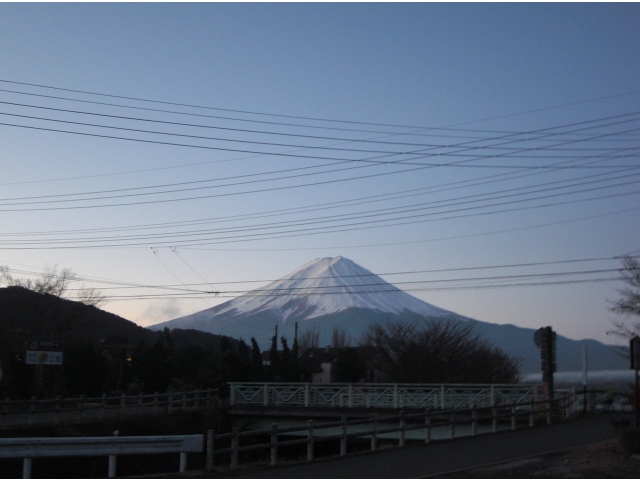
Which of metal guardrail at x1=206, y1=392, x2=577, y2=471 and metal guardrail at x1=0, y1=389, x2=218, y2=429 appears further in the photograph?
metal guardrail at x1=0, y1=389, x2=218, y2=429

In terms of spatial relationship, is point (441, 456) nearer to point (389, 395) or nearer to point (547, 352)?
point (547, 352)

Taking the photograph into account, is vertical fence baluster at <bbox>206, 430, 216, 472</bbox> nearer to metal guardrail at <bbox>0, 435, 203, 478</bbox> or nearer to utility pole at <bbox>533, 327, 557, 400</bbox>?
metal guardrail at <bbox>0, 435, 203, 478</bbox>

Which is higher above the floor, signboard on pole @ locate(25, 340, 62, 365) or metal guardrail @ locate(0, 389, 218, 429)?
signboard on pole @ locate(25, 340, 62, 365)

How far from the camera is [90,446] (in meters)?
14.3

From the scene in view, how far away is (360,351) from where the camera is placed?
72688 millimetres

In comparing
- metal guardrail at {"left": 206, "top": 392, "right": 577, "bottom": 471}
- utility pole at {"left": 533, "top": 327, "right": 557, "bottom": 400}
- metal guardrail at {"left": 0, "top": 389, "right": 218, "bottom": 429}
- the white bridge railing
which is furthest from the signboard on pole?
utility pole at {"left": 533, "top": 327, "right": 557, "bottom": 400}

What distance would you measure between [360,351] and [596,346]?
49674 millimetres

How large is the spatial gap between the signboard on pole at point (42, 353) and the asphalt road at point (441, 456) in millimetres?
30351

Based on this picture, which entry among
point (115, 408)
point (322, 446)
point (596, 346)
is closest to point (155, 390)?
point (115, 408)

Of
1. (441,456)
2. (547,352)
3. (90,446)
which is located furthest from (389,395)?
(90,446)

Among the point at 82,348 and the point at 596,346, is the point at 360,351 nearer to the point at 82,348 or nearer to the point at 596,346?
the point at 82,348

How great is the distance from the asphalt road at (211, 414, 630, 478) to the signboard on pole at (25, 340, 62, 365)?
30.4 m

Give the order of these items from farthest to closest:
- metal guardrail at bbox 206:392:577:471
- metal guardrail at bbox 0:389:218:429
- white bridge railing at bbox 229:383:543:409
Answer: metal guardrail at bbox 0:389:218:429 → white bridge railing at bbox 229:383:543:409 → metal guardrail at bbox 206:392:577:471

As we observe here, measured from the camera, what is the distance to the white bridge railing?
31.5 meters
